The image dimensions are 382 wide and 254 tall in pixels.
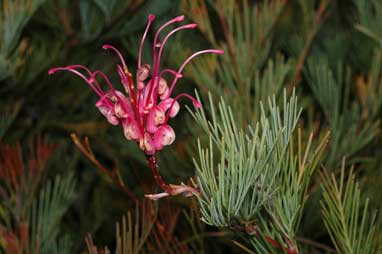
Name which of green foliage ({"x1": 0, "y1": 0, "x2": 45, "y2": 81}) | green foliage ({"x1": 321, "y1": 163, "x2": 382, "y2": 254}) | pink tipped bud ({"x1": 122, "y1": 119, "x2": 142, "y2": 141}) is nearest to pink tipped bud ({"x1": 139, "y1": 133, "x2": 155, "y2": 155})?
pink tipped bud ({"x1": 122, "y1": 119, "x2": 142, "y2": 141})

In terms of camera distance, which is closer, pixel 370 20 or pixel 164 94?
pixel 164 94

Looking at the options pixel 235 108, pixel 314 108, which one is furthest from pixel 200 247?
pixel 314 108

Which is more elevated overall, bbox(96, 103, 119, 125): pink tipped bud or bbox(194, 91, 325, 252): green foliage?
bbox(96, 103, 119, 125): pink tipped bud

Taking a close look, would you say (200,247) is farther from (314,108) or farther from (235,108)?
(314,108)

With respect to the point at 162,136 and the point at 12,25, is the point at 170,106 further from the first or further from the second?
the point at 12,25

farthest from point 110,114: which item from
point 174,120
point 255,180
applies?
point 174,120

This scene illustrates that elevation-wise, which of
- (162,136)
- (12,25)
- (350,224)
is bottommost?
(350,224)

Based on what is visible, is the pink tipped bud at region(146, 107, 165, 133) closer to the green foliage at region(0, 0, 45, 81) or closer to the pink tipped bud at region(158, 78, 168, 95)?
the pink tipped bud at region(158, 78, 168, 95)


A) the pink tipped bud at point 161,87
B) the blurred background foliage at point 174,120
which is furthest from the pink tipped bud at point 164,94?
the blurred background foliage at point 174,120

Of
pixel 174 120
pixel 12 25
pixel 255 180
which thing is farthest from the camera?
pixel 174 120

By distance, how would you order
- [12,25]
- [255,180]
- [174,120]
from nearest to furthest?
1. [255,180]
2. [12,25]
3. [174,120]

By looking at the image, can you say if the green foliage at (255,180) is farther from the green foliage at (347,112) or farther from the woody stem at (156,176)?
the green foliage at (347,112)
